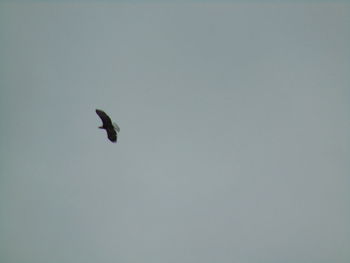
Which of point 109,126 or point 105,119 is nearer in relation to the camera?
point 105,119

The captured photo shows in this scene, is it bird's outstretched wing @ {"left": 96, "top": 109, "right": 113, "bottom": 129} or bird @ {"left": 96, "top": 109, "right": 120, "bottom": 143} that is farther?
bird @ {"left": 96, "top": 109, "right": 120, "bottom": 143}

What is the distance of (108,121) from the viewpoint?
66.8 feet

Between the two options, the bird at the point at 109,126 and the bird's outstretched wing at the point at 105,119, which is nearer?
the bird's outstretched wing at the point at 105,119
